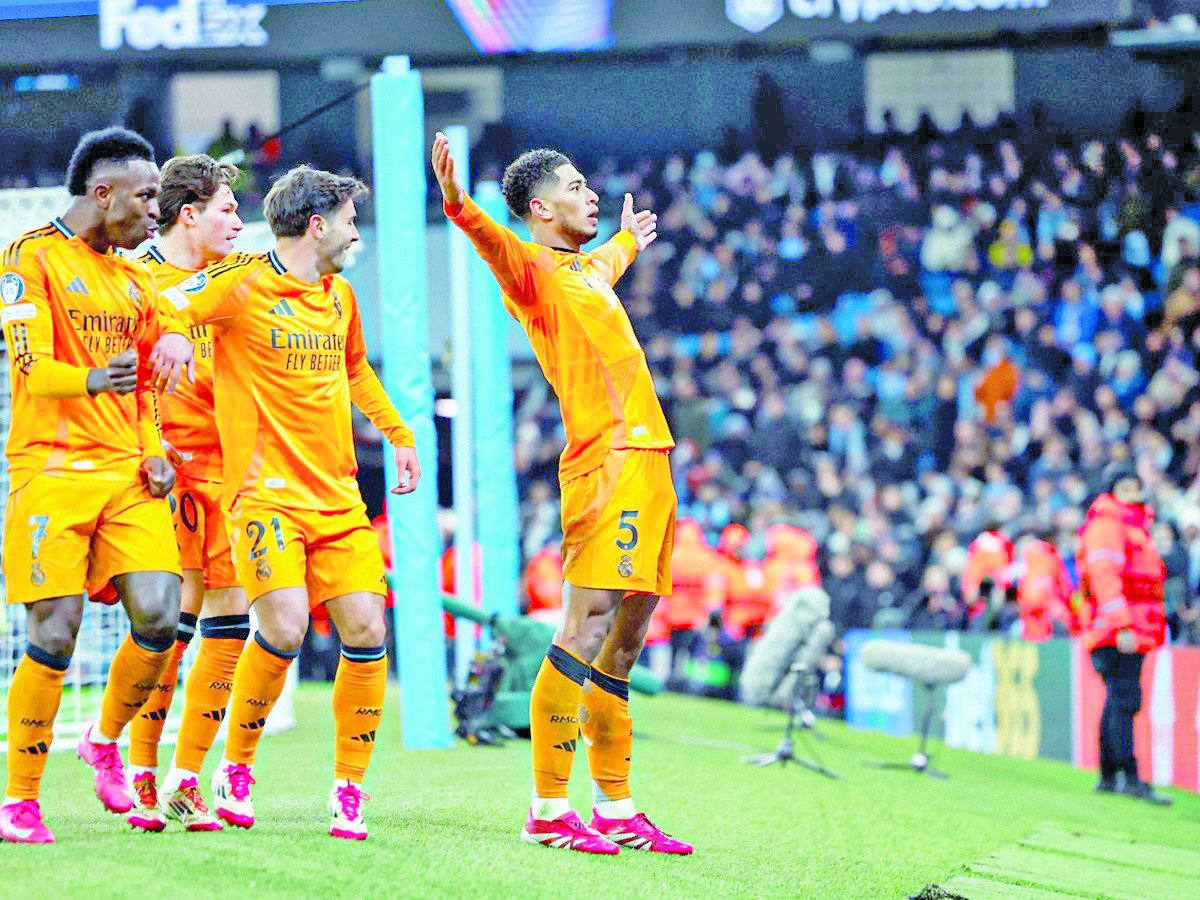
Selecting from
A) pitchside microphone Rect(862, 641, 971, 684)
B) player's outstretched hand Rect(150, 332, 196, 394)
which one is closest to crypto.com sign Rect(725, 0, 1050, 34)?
pitchside microphone Rect(862, 641, 971, 684)

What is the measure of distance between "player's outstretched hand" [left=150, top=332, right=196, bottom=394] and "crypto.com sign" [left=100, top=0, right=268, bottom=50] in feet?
47.1

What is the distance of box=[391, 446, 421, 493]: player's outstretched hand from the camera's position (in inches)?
217

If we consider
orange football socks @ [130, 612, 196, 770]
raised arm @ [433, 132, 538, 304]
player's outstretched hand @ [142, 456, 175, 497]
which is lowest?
orange football socks @ [130, 612, 196, 770]

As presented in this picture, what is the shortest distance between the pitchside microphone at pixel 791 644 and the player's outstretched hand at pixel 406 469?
5.81 metres

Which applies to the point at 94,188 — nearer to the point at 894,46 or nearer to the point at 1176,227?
the point at 894,46

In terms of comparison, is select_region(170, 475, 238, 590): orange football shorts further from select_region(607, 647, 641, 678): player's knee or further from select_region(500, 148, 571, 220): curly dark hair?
select_region(500, 148, 571, 220): curly dark hair

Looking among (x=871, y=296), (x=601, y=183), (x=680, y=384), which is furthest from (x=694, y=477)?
(x=601, y=183)

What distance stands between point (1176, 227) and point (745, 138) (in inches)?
243

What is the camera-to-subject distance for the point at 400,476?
18.2 ft

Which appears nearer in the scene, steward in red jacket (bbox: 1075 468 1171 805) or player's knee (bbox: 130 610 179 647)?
player's knee (bbox: 130 610 179 647)

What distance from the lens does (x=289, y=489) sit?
514 centimetres

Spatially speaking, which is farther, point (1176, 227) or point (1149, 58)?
point (1149, 58)

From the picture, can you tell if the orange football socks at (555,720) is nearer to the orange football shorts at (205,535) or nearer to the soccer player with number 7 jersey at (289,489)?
the soccer player with number 7 jersey at (289,489)

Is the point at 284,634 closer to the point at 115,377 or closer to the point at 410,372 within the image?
the point at 115,377
